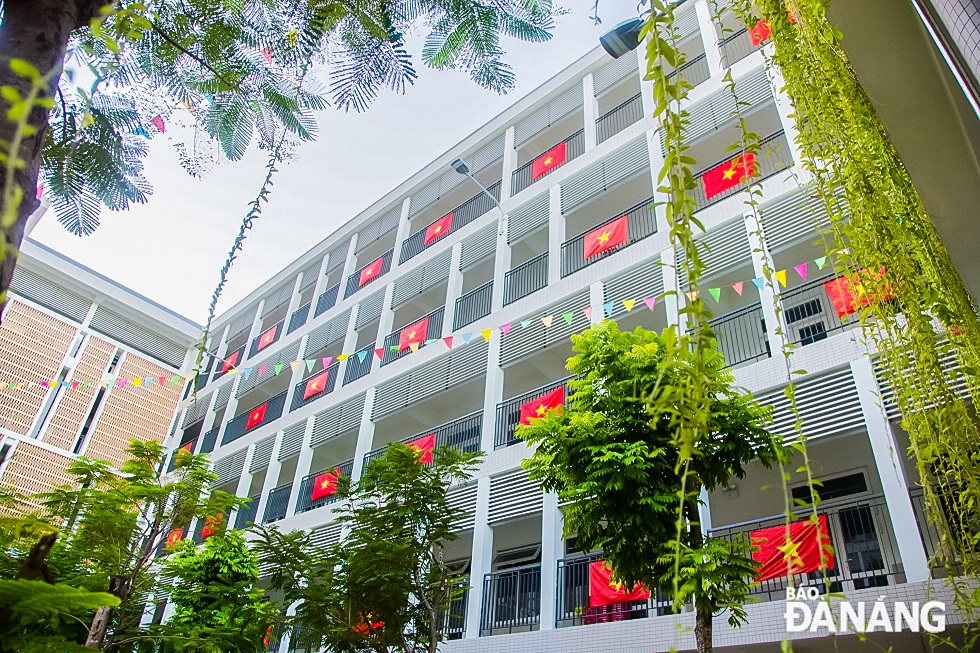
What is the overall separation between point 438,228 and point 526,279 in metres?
4.51

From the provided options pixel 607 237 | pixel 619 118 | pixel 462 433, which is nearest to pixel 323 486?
pixel 462 433

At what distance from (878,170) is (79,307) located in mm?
26197

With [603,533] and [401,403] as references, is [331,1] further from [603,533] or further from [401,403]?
[401,403]

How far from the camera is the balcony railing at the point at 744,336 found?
32.6 ft

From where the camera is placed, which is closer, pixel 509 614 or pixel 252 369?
pixel 509 614

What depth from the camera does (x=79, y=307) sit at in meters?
23.2

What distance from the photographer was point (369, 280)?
63.0ft

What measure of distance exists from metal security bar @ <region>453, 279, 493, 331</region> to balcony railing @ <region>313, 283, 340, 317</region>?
6.23m

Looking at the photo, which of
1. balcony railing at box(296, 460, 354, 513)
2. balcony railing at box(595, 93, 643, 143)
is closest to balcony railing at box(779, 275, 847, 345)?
balcony railing at box(595, 93, 643, 143)

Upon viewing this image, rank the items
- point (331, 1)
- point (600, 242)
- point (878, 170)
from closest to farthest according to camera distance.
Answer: point (878, 170) → point (331, 1) → point (600, 242)

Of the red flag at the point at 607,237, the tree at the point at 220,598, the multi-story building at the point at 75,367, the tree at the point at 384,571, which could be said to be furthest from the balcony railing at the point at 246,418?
the tree at the point at 384,571

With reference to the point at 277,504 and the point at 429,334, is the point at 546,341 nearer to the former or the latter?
the point at 429,334

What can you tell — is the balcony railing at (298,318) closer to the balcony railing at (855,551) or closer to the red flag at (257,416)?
the red flag at (257,416)

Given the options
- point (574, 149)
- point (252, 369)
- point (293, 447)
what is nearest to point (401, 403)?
point (293, 447)
